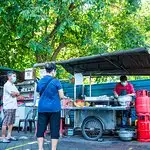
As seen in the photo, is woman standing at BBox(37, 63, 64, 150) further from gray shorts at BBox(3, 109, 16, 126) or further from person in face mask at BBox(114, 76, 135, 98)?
person in face mask at BBox(114, 76, 135, 98)

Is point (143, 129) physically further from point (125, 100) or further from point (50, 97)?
point (50, 97)

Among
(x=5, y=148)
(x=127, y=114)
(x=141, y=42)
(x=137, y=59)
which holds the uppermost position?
(x=141, y=42)

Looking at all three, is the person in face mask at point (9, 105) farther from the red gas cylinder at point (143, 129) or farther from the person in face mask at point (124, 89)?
the red gas cylinder at point (143, 129)

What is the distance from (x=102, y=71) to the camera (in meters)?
11.3

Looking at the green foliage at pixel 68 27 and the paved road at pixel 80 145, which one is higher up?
the green foliage at pixel 68 27

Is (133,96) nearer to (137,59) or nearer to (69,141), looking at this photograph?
(137,59)

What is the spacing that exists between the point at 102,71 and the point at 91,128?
8.27 ft

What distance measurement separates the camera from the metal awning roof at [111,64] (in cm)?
978

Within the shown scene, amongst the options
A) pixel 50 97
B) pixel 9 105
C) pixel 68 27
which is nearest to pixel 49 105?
pixel 50 97

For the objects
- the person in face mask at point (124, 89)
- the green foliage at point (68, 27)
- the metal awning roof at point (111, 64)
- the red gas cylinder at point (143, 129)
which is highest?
the green foliage at point (68, 27)

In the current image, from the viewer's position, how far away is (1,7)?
11.3 meters

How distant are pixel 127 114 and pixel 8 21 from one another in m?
5.82

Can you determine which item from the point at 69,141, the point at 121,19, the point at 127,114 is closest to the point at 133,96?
the point at 127,114

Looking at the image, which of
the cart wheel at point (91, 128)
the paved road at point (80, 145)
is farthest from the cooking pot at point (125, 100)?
the paved road at point (80, 145)
